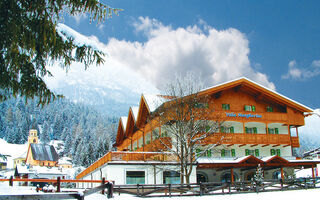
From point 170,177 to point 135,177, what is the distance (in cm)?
325

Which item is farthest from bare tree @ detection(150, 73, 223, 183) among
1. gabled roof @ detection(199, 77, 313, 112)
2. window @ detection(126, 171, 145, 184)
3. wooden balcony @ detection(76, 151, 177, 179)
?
gabled roof @ detection(199, 77, 313, 112)

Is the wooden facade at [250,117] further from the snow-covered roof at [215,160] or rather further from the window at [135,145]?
the window at [135,145]

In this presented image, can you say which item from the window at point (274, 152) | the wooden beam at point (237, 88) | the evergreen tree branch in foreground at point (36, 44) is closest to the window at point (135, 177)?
the wooden beam at point (237, 88)

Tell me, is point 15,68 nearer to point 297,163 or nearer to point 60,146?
point 297,163

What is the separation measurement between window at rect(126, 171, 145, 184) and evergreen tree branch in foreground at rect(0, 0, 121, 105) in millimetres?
19168

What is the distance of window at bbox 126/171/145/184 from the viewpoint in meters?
26.6

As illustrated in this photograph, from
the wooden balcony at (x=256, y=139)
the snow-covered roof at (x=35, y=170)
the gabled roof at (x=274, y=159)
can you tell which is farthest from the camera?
the snow-covered roof at (x=35, y=170)

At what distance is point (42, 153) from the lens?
105375 millimetres

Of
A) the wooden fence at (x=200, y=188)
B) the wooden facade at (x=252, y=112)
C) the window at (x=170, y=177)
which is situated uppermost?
the wooden facade at (x=252, y=112)

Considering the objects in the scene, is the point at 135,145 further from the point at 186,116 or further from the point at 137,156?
the point at 186,116

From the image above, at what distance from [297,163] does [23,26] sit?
3232 cm

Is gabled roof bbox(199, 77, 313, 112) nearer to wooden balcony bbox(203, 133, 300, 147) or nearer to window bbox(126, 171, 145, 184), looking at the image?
wooden balcony bbox(203, 133, 300, 147)

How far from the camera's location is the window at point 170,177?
27941 millimetres

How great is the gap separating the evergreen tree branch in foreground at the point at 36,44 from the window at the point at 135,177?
62.9 feet
